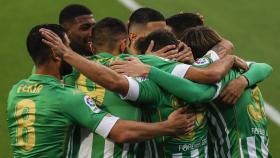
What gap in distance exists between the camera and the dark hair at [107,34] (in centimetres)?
507

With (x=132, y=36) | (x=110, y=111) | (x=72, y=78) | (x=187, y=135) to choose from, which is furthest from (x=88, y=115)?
(x=132, y=36)

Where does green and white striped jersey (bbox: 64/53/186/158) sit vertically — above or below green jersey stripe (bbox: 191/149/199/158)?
above

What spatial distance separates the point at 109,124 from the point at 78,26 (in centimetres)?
242

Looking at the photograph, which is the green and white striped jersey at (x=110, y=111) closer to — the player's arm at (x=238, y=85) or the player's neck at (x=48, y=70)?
the player's neck at (x=48, y=70)

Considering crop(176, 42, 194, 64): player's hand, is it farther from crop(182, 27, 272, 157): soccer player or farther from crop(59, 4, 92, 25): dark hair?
crop(59, 4, 92, 25): dark hair

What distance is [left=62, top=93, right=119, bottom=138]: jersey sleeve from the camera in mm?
4504

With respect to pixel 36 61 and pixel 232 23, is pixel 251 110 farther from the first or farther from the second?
pixel 232 23

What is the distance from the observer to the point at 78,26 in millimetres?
6723

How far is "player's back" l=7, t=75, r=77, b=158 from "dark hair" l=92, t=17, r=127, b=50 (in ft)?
1.80

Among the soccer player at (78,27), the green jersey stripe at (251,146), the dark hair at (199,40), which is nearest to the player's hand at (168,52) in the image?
the dark hair at (199,40)

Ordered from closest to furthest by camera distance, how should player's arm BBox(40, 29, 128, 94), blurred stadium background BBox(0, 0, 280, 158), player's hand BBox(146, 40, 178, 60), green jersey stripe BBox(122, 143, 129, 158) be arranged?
player's arm BBox(40, 29, 128, 94), green jersey stripe BBox(122, 143, 129, 158), player's hand BBox(146, 40, 178, 60), blurred stadium background BBox(0, 0, 280, 158)

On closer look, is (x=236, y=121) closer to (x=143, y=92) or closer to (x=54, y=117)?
(x=143, y=92)

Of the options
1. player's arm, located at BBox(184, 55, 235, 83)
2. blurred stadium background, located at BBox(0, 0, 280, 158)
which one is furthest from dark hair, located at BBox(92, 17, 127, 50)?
blurred stadium background, located at BBox(0, 0, 280, 158)

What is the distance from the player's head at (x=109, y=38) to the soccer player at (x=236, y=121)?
1.64ft
